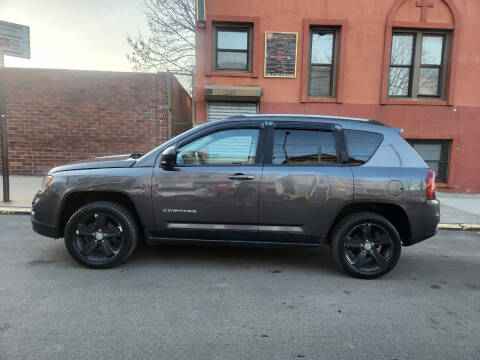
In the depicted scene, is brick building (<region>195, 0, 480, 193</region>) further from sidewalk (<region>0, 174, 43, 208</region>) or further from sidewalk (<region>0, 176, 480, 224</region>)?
sidewalk (<region>0, 174, 43, 208</region>)

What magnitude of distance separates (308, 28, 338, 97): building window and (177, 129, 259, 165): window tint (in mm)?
6495

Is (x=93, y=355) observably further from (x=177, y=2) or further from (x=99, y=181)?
(x=177, y=2)

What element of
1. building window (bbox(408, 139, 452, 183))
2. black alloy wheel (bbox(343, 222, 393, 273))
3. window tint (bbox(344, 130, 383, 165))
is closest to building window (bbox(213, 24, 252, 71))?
building window (bbox(408, 139, 452, 183))

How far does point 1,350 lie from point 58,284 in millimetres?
1109

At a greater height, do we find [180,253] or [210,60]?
[210,60]

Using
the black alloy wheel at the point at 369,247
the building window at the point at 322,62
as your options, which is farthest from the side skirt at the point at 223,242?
the building window at the point at 322,62

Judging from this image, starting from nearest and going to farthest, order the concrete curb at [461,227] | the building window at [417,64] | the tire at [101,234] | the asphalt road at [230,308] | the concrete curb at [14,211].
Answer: the asphalt road at [230,308]
the tire at [101,234]
the concrete curb at [461,227]
the concrete curb at [14,211]
the building window at [417,64]

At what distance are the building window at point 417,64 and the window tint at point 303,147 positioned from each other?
23.8 ft

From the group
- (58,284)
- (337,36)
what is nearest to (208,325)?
(58,284)

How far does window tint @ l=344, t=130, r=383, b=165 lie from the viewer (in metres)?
3.72

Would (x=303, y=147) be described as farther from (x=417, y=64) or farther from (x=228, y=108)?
(x=417, y=64)

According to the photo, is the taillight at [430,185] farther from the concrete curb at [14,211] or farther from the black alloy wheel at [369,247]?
the concrete curb at [14,211]

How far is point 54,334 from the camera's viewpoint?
97.9 inches

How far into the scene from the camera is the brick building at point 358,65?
9141 mm
